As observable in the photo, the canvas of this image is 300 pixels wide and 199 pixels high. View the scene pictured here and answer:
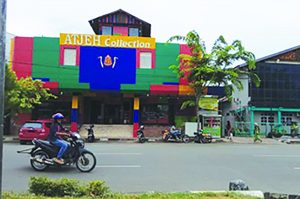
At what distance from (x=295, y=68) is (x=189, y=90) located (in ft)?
48.3

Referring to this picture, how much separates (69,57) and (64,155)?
61.1 ft

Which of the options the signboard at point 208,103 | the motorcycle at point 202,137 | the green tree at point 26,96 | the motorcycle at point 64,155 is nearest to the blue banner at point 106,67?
the green tree at point 26,96

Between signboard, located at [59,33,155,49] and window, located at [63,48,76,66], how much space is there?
50cm

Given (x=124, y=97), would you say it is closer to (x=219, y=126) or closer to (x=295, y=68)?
(x=219, y=126)

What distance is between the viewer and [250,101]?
3488 cm

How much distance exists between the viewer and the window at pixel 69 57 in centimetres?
2772

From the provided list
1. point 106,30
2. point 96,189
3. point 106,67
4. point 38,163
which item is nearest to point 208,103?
point 106,67

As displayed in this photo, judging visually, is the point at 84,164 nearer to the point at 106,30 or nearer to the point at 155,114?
the point at 155,114

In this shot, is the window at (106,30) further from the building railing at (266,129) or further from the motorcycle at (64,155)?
the motorcycle at (64,155)

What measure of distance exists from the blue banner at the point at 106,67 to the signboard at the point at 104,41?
1.71 feet

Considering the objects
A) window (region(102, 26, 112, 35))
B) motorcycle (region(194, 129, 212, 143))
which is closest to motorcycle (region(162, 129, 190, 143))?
motorcycle (region(194, 129, 212, 143))

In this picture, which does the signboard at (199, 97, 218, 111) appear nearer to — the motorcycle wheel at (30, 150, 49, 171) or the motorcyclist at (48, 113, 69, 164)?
the motorcyclist at (48, 113, 69, 164)

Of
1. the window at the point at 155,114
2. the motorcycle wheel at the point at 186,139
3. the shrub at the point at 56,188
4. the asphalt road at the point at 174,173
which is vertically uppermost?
the window at the point at 155,114

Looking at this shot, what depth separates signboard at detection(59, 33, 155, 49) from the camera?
27.9 meters
